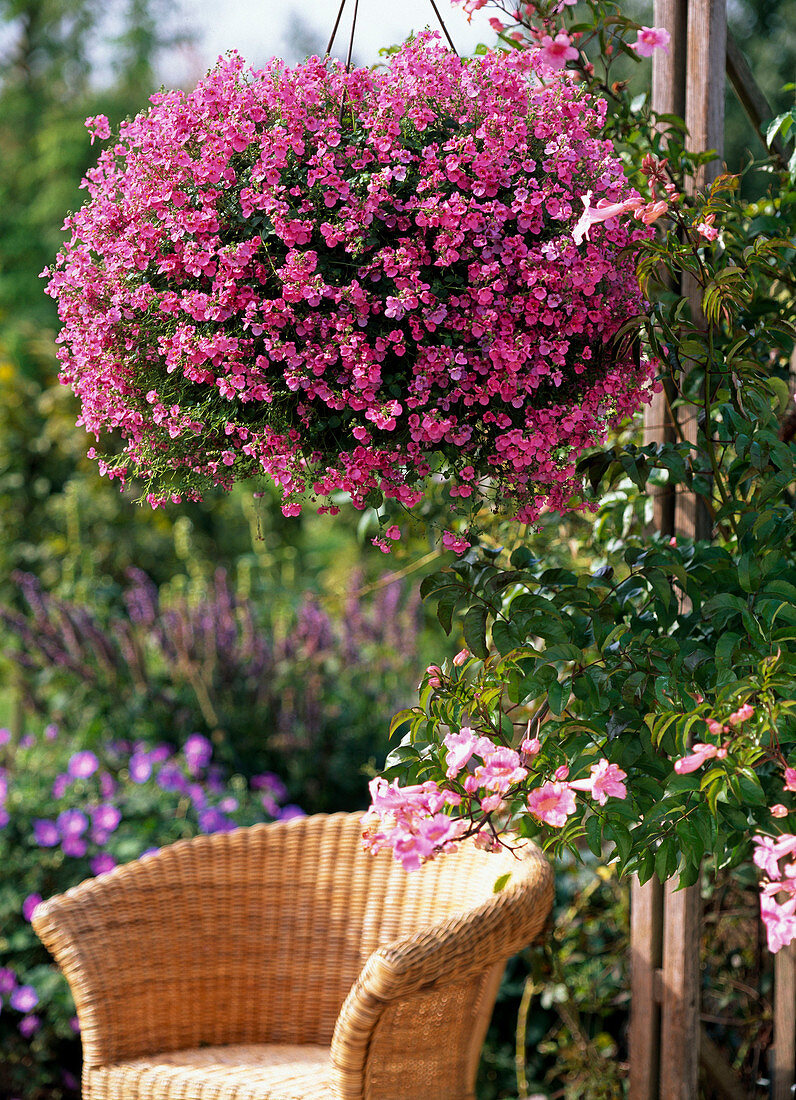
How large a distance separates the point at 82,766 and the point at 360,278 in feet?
5.27

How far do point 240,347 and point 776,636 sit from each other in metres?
0.55

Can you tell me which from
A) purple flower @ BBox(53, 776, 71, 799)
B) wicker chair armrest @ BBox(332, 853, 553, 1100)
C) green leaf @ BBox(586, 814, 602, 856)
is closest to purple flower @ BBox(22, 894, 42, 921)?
purple flower @ BBox(53, 776, 71, 799)

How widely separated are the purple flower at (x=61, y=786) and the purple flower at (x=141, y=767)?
0.14m

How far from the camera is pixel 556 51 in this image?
2.76 feet

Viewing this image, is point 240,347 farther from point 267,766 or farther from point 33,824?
point 267,766

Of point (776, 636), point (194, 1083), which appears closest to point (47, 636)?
point (194, 1083)

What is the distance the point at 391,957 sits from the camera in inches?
43.1

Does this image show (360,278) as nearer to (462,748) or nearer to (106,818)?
(462,748)

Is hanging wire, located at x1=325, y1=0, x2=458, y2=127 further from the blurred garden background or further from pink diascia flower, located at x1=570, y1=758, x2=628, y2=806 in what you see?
pink diascia flower, located at x1=570, y1=758, x2=628, y2=806

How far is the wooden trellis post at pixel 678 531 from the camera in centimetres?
134

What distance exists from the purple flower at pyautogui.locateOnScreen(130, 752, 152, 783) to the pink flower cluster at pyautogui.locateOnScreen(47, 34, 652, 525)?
53.7 inches

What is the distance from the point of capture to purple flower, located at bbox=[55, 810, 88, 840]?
2.02 m

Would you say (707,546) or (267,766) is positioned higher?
(707,546)

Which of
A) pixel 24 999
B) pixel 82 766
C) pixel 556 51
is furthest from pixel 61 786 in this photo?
pixel 556 51
